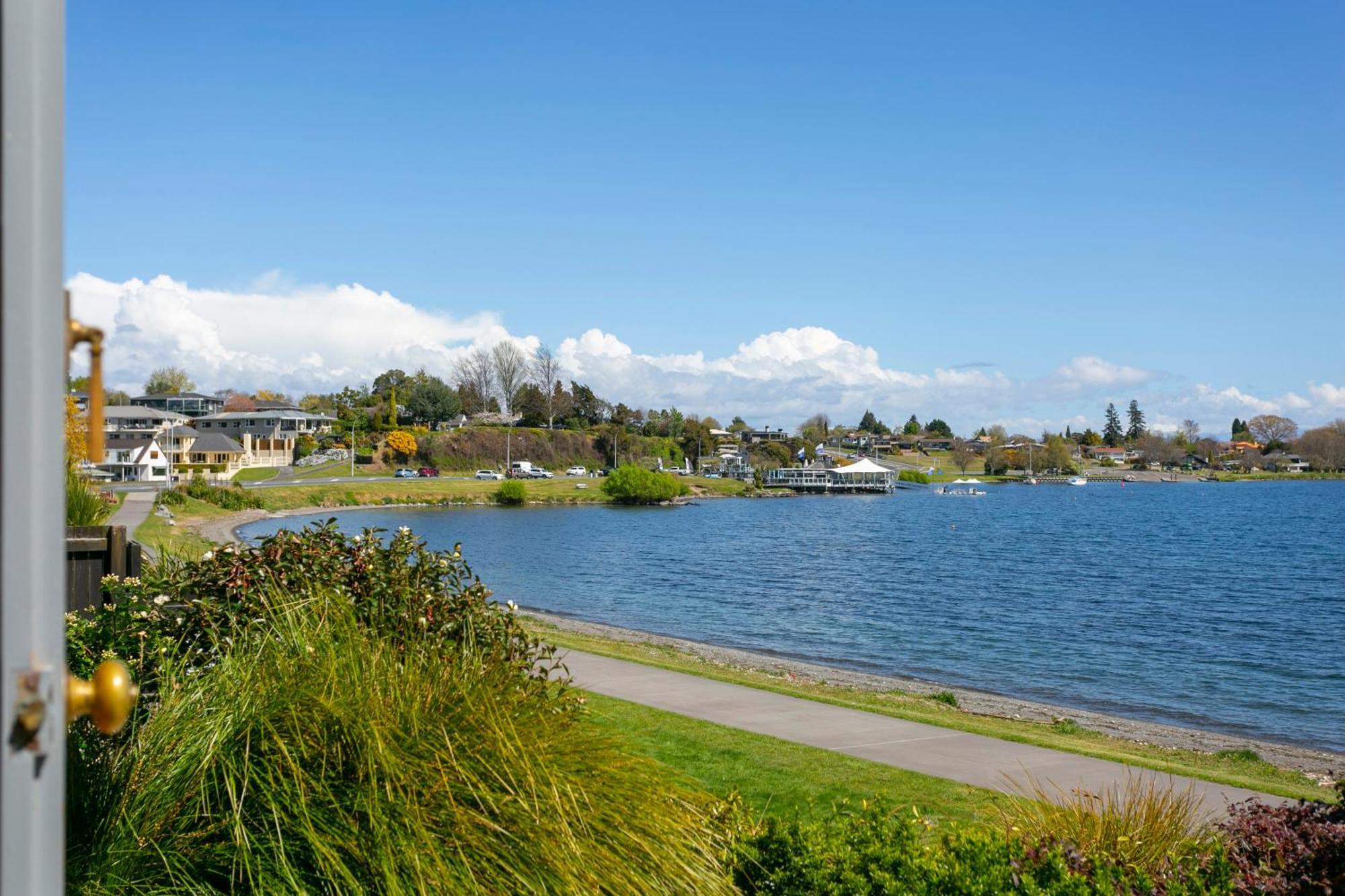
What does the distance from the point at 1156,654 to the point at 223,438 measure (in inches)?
3661

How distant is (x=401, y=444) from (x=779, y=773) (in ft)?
362

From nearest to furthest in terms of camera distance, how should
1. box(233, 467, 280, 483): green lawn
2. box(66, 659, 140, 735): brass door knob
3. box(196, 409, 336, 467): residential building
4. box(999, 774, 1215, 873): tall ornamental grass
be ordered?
box(66, 659, 140, 735): brass door knob
box(999, 774, 1215, 873): tall ornamental grass
box(233, 467, 280, 483): green lawn
box(196, 409, 336, 467): residential building

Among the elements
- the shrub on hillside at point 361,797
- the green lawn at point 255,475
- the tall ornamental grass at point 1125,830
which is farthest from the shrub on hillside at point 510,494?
the shrub on hillside at point 361,797

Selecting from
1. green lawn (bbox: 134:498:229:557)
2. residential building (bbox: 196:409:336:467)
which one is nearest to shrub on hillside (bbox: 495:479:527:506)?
green lawn (bbox: 134:498:229:557)

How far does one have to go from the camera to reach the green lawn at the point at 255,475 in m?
86.9

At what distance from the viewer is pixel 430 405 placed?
5084 inches

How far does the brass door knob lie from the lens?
156 centimetres

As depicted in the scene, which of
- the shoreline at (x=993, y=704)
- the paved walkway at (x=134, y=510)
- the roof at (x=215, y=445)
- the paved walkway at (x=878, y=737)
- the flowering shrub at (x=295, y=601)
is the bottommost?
the shoreline at (x=993, y=704)

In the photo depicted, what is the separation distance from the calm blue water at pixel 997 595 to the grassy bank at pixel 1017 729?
4.45 meters

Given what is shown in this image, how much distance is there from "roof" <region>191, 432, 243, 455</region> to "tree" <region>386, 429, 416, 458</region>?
54.2ft

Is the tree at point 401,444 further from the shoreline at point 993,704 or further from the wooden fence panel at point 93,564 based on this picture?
the wooden fence panel at point 93,564

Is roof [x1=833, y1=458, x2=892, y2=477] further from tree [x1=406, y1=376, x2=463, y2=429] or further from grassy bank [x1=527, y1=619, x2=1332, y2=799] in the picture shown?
grassy bank [x1=527, y1=619, x2=1332, y2=799]

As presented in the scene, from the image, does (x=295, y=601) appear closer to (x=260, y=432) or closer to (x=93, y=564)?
(x=93, y=564)

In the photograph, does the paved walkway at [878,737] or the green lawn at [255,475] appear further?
the green lawn at [255,475]
